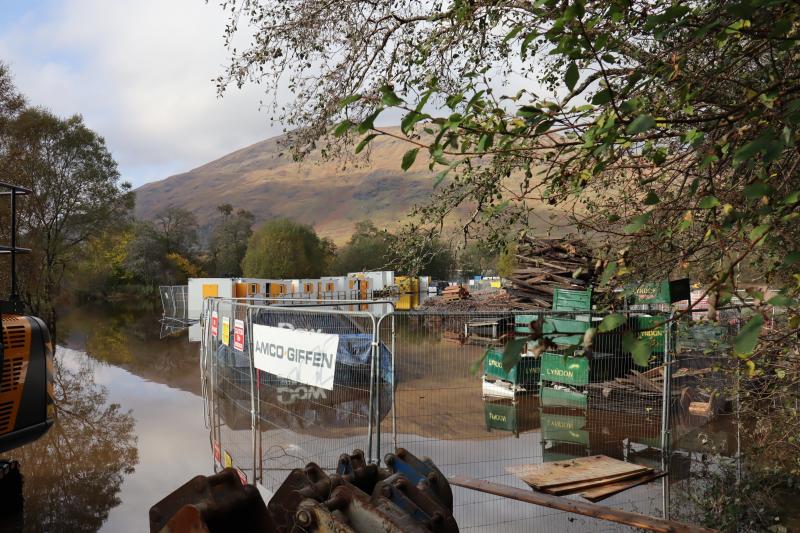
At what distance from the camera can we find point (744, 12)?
2105 mm

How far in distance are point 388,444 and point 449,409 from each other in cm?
132

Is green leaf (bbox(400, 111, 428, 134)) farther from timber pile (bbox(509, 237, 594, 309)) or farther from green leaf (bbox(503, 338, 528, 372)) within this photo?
timber pile (bbox(509, 237, 594, 309))

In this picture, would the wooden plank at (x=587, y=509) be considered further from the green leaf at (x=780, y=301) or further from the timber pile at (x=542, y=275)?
the timber pile at (x=542, y=275)

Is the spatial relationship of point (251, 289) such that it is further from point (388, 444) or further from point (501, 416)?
point (388, 444)

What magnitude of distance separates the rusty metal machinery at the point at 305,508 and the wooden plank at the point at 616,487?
14.0 ft

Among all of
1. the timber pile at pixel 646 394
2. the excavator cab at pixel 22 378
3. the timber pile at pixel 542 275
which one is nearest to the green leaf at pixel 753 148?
the excavator cab at pixel 22 378

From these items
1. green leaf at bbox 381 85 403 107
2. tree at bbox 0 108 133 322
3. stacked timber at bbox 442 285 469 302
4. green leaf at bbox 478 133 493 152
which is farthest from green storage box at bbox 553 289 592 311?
tree at bbox 0 108 133 322

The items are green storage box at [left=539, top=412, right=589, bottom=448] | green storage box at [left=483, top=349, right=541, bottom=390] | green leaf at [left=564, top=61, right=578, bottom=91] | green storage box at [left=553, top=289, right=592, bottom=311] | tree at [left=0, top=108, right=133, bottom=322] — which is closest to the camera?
green leaf at [left=564, top=61, right=578, bottom=91]

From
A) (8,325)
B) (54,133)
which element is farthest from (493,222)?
(54,133)

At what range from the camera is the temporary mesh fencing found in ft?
24.0

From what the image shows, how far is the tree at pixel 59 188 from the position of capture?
3819 cm

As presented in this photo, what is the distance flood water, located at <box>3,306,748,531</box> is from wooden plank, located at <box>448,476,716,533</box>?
369mm

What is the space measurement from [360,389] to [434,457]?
1.44 metres

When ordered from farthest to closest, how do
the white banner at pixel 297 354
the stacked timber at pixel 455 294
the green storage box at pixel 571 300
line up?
1. the stacked timber at pixel 455 294
2. the green storage box at pixel 571 300
3. the white banner at pixel 297 354
